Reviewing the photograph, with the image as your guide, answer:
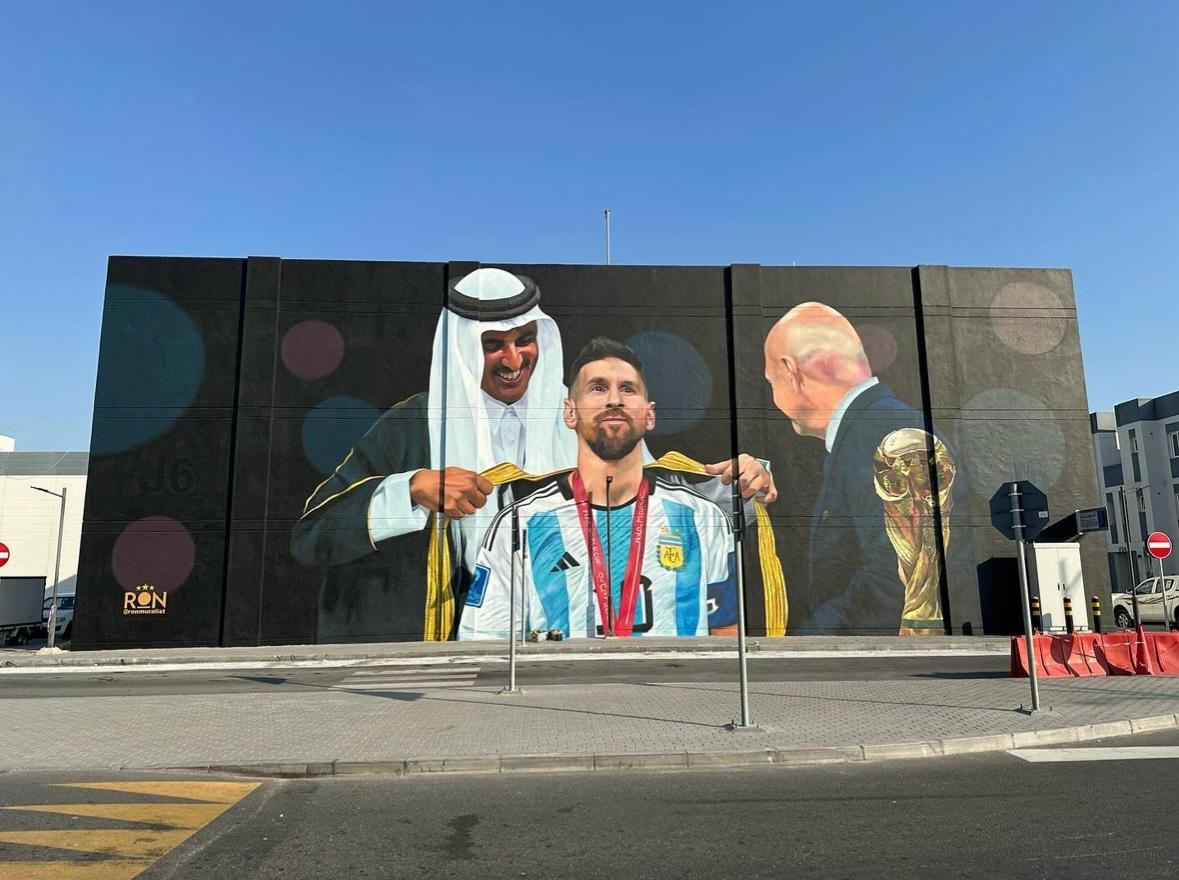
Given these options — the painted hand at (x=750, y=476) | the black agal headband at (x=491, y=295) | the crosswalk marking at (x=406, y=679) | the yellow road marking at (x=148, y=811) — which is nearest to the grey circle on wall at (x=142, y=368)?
the black agal headband at (x=491, y=295)

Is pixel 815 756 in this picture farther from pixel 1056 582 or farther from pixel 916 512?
pixel 1056 582

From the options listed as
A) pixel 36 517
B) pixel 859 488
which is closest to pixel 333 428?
pixel 859 488

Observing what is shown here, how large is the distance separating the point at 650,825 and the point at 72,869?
13.3ft

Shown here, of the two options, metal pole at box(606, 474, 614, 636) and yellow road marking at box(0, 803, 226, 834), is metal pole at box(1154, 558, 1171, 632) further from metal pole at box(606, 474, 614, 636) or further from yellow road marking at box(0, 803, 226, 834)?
yellow road marking at box(0, 803, 226, 834)

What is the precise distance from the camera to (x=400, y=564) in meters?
24.5

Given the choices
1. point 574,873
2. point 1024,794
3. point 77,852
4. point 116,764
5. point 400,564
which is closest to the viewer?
point 574,873

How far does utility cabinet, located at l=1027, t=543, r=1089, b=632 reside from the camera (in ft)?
78.9

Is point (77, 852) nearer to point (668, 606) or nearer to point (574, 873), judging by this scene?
point (574, 873)

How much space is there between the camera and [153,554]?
24000 mm

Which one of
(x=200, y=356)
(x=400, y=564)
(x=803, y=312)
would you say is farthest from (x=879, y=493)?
(x=200, y=356)

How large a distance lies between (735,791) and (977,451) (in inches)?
879

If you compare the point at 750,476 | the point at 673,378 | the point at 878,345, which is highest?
the point at 878,345

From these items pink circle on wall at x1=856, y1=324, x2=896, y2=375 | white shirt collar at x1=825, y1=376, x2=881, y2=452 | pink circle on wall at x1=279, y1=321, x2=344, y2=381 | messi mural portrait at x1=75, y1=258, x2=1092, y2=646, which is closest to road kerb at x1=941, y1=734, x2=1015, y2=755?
messi mural portrait at x1=75, y1=258, x2=1092, y2=646

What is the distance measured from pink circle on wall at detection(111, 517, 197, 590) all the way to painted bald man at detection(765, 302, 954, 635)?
63.2ft
